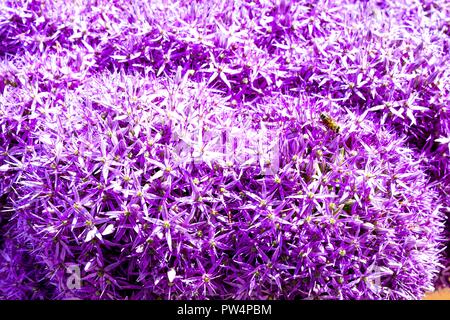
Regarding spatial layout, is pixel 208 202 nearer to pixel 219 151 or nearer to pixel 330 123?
pixel 219 151

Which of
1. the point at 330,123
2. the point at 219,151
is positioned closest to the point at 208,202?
the point at 219,151

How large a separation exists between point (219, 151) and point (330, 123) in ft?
1.92

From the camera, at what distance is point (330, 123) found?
8.87 feet

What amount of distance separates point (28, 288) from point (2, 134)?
85 centimetres

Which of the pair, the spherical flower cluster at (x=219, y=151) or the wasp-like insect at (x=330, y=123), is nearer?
the spherical flower cluster at (x=219, y=151)

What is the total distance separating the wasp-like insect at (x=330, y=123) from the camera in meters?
2.71

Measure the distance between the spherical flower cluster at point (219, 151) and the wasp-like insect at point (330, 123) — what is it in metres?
0.02

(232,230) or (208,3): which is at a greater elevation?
(208,3)

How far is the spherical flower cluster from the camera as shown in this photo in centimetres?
252

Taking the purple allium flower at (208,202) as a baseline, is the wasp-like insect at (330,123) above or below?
above

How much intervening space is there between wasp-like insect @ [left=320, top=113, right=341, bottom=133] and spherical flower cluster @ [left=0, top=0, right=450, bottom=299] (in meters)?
0.02

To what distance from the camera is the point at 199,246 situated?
2508 mm
